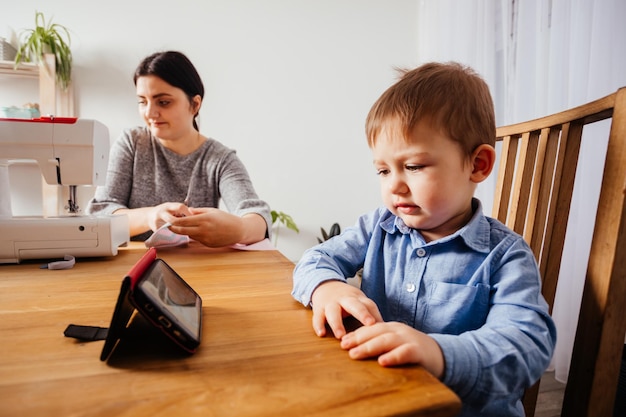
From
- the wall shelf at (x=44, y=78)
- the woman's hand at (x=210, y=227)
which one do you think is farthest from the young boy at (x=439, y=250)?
the wall shelf at (x=44, y=78)

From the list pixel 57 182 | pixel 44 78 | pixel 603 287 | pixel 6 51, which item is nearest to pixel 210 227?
pixel 57 182

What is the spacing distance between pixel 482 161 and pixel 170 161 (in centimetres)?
126

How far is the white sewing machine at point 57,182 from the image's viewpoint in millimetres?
959

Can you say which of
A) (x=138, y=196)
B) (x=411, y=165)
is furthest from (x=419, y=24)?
(x=411, y=165)

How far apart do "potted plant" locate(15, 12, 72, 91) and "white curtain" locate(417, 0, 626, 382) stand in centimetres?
262

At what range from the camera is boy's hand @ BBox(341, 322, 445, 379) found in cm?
44

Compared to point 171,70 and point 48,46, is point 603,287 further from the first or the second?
point 48,46

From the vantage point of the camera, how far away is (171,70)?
1502 mm

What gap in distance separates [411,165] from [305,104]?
2578mm

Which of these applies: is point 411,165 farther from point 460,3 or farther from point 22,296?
point 460,3

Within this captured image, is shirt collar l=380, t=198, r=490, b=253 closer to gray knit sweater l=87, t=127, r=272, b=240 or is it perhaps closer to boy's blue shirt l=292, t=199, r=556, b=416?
boy's blue shirt l=292, t=199, r=556, b=416

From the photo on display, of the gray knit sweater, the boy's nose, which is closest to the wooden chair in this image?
the boy's nose

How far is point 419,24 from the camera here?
3385 mm

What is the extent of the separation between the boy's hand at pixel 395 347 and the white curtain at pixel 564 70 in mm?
1604
